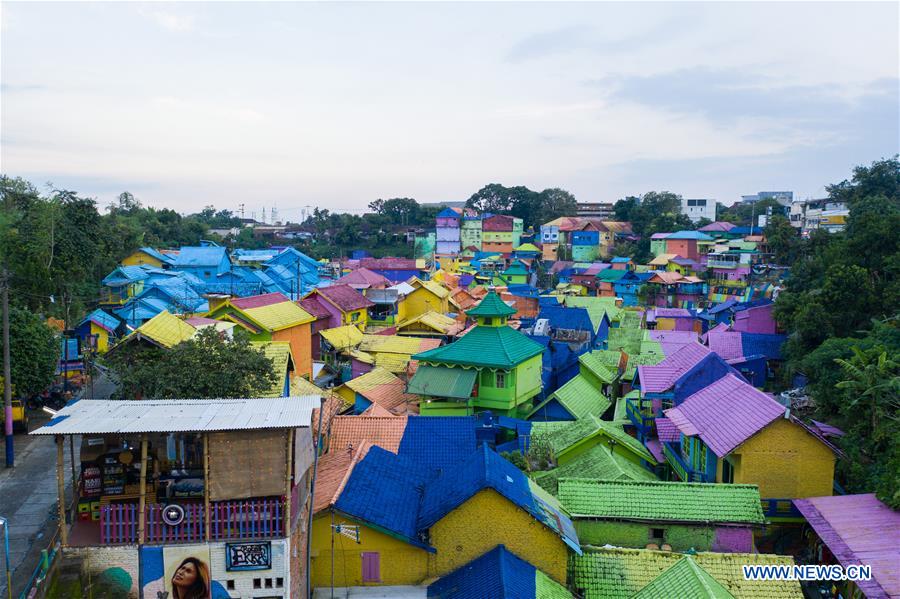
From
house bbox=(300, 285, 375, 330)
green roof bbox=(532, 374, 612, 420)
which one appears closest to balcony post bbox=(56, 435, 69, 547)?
green roof bbox=(532, 374, 612, 420)

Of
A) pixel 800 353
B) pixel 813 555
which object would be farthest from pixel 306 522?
pixel 800 353

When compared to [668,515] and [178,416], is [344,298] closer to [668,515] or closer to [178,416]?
[668,515]

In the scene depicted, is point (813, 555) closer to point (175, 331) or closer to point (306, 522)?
point (306, 522)

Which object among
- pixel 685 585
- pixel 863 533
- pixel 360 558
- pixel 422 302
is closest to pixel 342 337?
pixel 422 302

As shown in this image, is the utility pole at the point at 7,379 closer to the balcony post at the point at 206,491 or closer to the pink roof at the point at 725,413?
the balcony post at the point at 206,491

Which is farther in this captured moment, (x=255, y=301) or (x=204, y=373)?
(x=255, y=301)

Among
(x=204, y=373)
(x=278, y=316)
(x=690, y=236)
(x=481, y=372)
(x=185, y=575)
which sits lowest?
(x=185, y=575)
